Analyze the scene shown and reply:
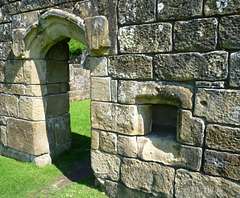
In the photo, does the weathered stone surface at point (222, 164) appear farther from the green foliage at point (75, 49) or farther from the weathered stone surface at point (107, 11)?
the green foliage at point (75, 49)

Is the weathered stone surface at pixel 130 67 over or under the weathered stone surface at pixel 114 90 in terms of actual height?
over

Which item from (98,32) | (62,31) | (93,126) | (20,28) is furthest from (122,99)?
(20,28)

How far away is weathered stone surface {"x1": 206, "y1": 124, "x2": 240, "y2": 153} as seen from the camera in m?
2.33

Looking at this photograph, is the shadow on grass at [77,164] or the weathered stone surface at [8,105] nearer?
the shadow on grass at [77,164]

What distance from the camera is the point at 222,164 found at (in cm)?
243

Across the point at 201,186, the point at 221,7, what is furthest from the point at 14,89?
the point at 221,7

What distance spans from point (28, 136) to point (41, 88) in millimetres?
944

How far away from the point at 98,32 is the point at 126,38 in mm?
395

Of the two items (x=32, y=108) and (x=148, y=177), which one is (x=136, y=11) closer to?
(x=148, y=177)

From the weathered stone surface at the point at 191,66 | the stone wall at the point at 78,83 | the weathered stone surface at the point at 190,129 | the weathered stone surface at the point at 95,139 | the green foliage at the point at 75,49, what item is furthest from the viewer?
the green foliage at the point at 75,49

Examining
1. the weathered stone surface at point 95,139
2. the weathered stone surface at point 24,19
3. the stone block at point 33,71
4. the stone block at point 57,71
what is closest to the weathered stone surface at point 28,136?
the stone block at point 33,71

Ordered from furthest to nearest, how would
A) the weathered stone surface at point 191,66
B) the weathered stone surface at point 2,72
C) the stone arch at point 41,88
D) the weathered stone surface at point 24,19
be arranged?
the weathered stone surface at point 2,72
the weathered stone surface at point 24,19
the stone arch at point 41,88
the weathered stone surface at point 191,66

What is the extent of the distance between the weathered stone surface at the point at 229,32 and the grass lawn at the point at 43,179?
8.62ft

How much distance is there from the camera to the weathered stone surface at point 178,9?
7.79 feet
